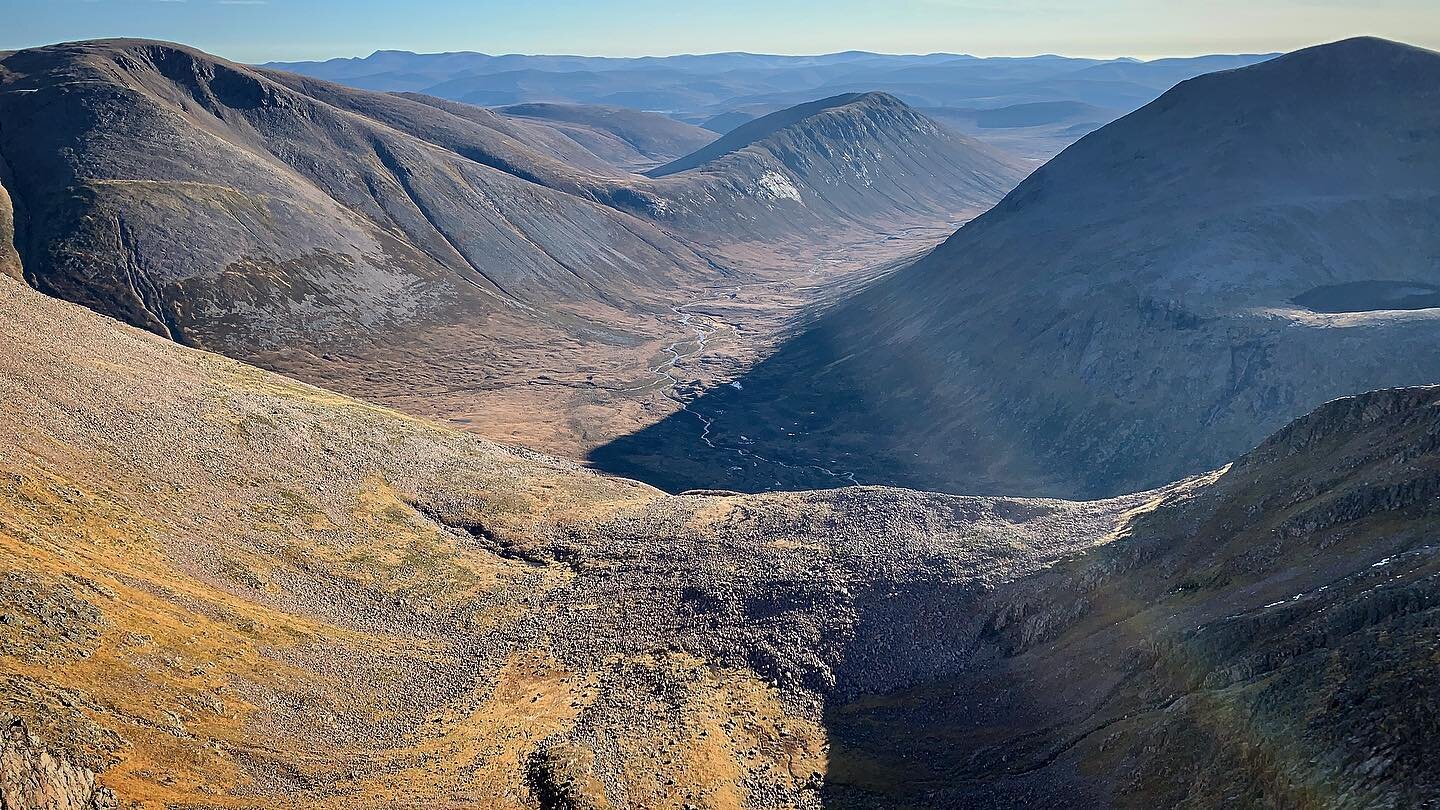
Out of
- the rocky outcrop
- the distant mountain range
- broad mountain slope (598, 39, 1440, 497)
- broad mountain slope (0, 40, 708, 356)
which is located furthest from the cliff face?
the rocky outcrop

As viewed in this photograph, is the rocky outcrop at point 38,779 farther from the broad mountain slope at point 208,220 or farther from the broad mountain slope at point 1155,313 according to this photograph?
the broad mountain slope at point 208,220

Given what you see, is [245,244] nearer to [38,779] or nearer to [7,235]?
[7,235]

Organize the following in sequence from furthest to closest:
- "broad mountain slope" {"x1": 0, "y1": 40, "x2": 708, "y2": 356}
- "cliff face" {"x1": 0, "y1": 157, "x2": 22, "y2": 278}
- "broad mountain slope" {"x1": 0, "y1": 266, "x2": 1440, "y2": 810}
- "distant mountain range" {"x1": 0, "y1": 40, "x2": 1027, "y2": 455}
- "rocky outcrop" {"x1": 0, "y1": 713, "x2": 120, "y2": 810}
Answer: "broad mountain slope" {"x1": 0, "y1": 40, "x2": 708, "y2": 356} < "distant mountain range" {"x1": 0, "y1": 40, "x2": 1027, "y2": 455} < "cliff face" {"x1": 0, "y1": 157, "x2": 22, "y2": 278} < "broad mountain slope" {"x1": 0, "y1": 266, "x2": 1440, "y2": 810} < "rocky outcrop" {"x1": 0, "y1": 713, "x2": 120, "y2": 810}

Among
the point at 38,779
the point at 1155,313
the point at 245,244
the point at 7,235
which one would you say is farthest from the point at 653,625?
the point at 7,235

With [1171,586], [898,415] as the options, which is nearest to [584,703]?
[1171,586]

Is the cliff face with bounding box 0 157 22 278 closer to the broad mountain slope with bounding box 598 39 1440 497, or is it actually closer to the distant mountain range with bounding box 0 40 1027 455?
the distant mountain range with bounding box 0 40 1027 455

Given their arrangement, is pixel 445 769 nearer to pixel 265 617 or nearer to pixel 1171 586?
pixel 265 617
